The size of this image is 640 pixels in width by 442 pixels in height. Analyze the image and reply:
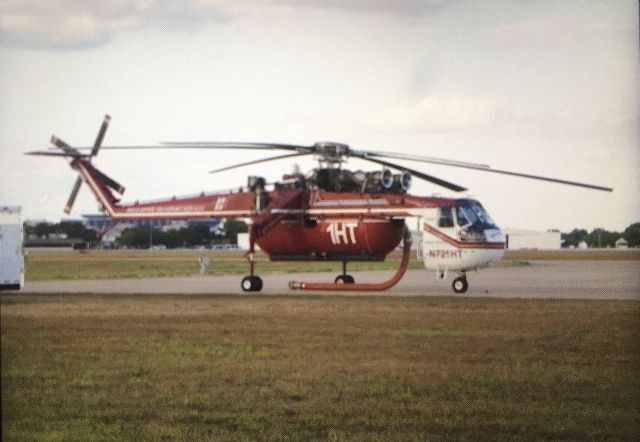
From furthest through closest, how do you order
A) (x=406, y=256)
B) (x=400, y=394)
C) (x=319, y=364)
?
(x=406, y=256)
(x=319, y=364)
(x=400, y=394)

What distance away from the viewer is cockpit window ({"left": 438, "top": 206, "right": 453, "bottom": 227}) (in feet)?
85.7

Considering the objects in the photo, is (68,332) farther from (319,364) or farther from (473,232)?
(473,232)

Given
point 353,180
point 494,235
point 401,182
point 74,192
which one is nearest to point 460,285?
point 494,235

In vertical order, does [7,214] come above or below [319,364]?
above

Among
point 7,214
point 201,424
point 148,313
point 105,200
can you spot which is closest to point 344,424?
point 201,424

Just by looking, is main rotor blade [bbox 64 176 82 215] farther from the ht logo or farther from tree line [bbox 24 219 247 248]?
tree line [bbox 24 219 247 248]

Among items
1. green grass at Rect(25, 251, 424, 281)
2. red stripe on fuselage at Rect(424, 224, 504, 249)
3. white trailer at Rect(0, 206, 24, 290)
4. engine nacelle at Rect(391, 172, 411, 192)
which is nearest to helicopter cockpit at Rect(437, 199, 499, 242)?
red stripe on fuselage at Rect(424, 224, 504, 249)

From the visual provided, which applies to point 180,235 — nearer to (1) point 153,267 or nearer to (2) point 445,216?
(1) point 153,267

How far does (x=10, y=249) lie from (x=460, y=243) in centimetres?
1160

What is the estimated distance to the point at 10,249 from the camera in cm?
2325

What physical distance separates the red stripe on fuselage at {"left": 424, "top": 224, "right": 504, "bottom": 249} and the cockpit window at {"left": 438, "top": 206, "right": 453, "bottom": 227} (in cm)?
26

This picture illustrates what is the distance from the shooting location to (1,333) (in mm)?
16344

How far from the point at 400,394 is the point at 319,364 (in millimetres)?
2180

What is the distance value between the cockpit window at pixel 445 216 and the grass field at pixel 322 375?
21.9 ft
